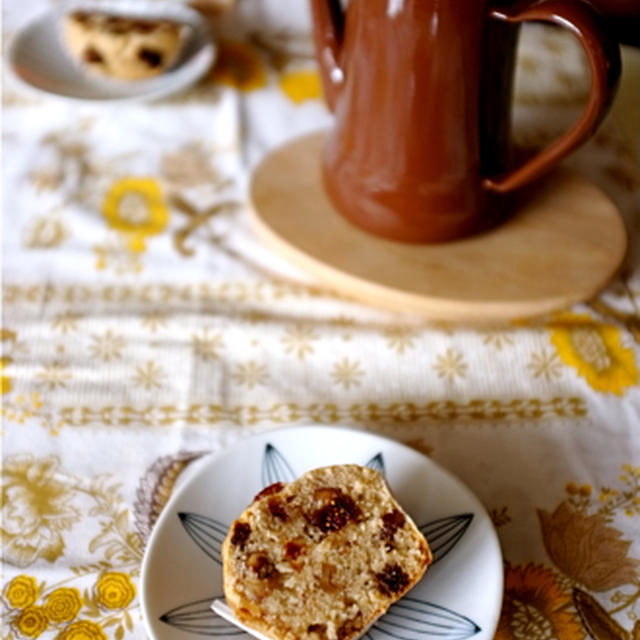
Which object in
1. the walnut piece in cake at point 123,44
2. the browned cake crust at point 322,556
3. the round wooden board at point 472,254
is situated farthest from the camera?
the walnut piece in cake at point 123,44

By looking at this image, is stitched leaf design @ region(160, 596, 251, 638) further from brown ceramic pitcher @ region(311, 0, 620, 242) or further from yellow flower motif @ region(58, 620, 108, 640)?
brown ceramic pitcher @ region(311, 0, 620, 242)

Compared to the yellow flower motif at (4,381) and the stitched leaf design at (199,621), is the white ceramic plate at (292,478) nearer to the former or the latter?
the stitched leaf design at (199,621)

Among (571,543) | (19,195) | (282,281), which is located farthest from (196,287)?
(571,543)

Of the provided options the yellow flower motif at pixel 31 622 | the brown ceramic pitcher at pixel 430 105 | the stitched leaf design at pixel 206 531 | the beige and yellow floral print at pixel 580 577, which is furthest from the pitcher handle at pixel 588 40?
the yellow flower motif at pixel 31 622

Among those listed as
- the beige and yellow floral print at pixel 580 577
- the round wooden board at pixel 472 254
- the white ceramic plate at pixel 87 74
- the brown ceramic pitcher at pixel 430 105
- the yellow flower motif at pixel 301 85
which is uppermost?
the brown ceramic pitcher at pixel 430 105

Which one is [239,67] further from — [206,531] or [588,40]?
[206,531]

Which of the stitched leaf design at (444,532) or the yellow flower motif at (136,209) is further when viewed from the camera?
the yellow flower motif at (136,209)

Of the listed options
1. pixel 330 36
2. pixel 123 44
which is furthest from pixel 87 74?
pixel 330 36
